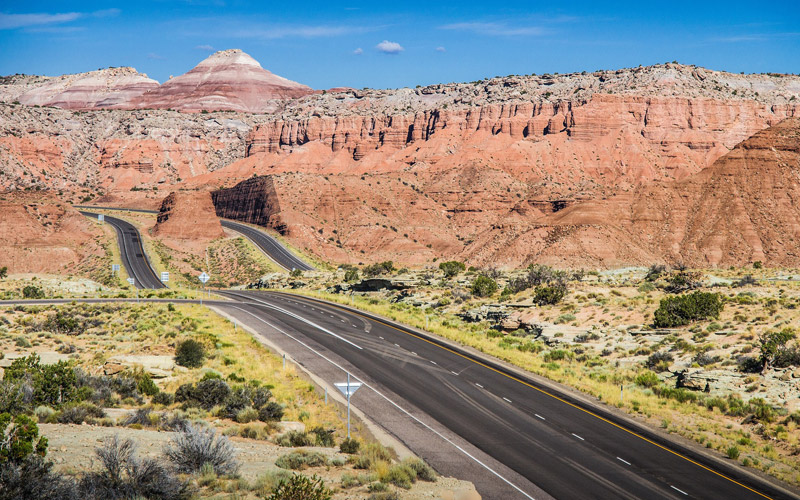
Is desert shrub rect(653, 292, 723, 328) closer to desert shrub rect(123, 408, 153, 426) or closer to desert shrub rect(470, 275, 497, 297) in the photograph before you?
desert shrub rect(470, 275, 497, 297)

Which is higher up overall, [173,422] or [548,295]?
[548,295]

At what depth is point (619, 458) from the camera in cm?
2041

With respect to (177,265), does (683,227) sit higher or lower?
higher

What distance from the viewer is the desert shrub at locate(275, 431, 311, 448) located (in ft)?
63.3

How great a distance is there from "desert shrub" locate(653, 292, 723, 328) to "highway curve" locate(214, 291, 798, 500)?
1247cm

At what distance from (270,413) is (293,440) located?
2734 mm

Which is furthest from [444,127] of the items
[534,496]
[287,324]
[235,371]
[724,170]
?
[534,496]

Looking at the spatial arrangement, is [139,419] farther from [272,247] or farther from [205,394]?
[272,247]

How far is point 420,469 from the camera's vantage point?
56.8 feet

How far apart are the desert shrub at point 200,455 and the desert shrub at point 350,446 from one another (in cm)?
349

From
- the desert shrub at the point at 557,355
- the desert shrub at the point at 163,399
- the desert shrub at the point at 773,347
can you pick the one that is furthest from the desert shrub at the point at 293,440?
the desert shrub at the point at 773,347

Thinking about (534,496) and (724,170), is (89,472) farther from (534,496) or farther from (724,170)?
(724,170)

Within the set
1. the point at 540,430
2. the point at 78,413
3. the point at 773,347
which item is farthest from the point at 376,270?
the point at 78,413

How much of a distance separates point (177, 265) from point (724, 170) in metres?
78.6
